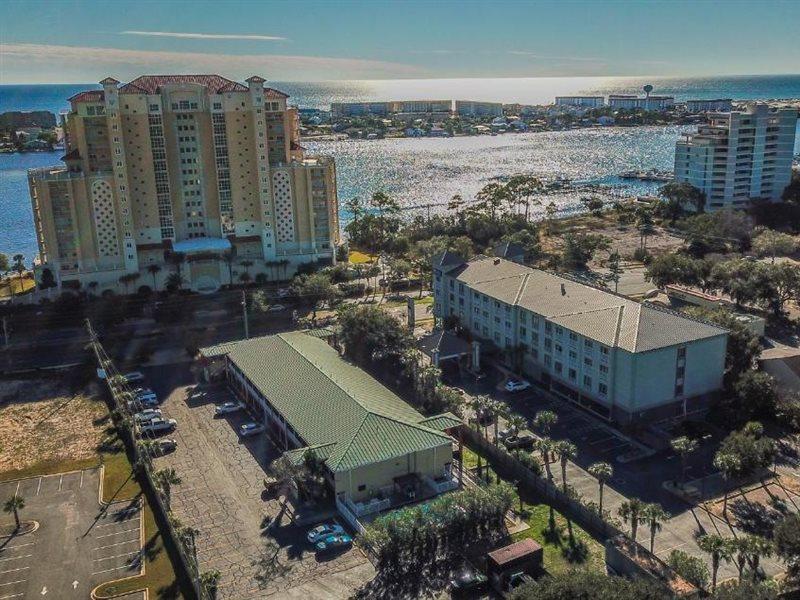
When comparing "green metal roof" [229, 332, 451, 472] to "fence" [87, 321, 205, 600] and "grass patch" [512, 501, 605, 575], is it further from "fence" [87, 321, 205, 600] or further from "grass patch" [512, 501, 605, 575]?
"fence" [87, 321, 205, 600]

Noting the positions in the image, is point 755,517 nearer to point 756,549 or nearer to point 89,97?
point 756,549

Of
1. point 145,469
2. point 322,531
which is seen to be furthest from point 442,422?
point 145,469

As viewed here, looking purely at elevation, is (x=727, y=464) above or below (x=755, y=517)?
above

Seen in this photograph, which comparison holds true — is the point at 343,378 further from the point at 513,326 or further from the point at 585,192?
the point at 585,192

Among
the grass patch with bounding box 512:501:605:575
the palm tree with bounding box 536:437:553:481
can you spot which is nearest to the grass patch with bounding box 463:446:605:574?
the grass patch with bounding box 512:501:605:575

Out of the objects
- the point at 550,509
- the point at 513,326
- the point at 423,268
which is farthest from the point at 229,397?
the point at 423,268

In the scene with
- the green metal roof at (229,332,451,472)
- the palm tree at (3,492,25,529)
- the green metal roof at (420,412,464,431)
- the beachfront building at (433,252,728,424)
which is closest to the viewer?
the palm tree at (3,492,25,529)

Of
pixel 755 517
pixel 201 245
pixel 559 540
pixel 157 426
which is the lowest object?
pixel 559 540
